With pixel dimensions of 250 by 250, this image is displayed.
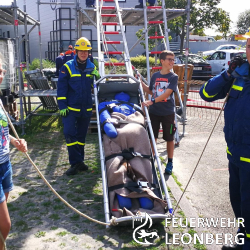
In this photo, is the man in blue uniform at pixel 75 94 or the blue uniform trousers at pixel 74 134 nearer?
the man in blue uniform at pixel 75 94

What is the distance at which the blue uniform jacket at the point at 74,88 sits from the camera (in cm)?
525

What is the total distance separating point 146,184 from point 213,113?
24.3 feet

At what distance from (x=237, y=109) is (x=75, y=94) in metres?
2.98

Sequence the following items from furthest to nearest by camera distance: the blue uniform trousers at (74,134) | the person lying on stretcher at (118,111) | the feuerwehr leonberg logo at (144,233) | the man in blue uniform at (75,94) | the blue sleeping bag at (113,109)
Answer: the blue uniform trousers at (74,134), the man in blue uniform at (75,94), the blue sleeping bag at (113,109), the person lying on stretcher at (118,111), the feuerwehr leonberg logo at (144,233)

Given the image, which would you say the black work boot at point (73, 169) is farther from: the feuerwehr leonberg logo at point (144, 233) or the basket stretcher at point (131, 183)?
the feuerwehr leonberg logo at point (144, 233)

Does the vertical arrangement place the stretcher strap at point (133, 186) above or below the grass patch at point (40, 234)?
above

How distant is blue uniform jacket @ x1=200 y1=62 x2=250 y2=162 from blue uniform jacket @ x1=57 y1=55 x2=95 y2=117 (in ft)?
8.59

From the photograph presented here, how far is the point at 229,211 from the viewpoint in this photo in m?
4.25

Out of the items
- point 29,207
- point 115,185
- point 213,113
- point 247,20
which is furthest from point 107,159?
point 247,20

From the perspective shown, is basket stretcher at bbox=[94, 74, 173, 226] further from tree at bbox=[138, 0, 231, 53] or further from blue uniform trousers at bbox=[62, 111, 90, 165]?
tree at bbox=[138, 0, 231, 53]

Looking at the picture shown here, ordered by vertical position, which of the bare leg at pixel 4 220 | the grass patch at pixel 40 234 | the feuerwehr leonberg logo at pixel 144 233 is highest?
the bare leg at pixel 4 220

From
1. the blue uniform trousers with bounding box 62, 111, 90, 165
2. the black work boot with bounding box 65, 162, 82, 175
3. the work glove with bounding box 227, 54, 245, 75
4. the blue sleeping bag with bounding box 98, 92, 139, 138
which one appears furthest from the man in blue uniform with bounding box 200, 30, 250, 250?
the black work boot with bounding box 65, 162, 82, 175

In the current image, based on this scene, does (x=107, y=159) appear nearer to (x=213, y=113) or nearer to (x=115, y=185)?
(x=115, y=185)

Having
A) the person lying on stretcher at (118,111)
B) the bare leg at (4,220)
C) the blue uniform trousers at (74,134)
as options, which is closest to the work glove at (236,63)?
the person lying on stretcher at (118,111)
